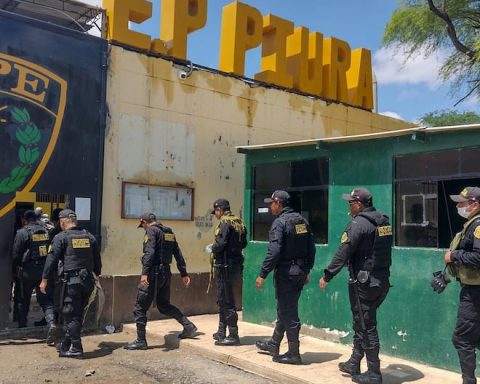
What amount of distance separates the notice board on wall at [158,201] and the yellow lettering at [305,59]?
3.94m

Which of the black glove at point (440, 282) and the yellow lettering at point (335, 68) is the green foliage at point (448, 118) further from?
the black glove at point (440, 282)

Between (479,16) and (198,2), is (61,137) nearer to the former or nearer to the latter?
(198,2)

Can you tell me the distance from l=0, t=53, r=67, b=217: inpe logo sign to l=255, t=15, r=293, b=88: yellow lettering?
453cm

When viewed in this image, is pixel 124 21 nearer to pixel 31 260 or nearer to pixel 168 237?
pixel 168 237

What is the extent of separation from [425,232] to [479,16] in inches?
424

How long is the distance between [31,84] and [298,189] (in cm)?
412

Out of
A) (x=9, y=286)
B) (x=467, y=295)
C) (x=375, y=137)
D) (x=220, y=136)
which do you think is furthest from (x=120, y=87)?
(x=467, y=295)

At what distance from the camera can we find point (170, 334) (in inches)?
298

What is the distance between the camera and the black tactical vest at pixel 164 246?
6.92 m

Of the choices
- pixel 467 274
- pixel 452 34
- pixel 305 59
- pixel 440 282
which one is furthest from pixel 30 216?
pixel 452 34

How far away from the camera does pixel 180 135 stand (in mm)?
9289

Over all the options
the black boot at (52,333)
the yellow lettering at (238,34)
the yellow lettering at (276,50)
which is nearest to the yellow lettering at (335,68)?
the yellow lettering at (276,50)

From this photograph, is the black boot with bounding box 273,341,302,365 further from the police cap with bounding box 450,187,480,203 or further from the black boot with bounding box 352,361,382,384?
the police cap with bounding box 450,187,480,203

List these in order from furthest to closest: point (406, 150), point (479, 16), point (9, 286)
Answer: point (479, 16), point (9, 286), point (406, 150)
